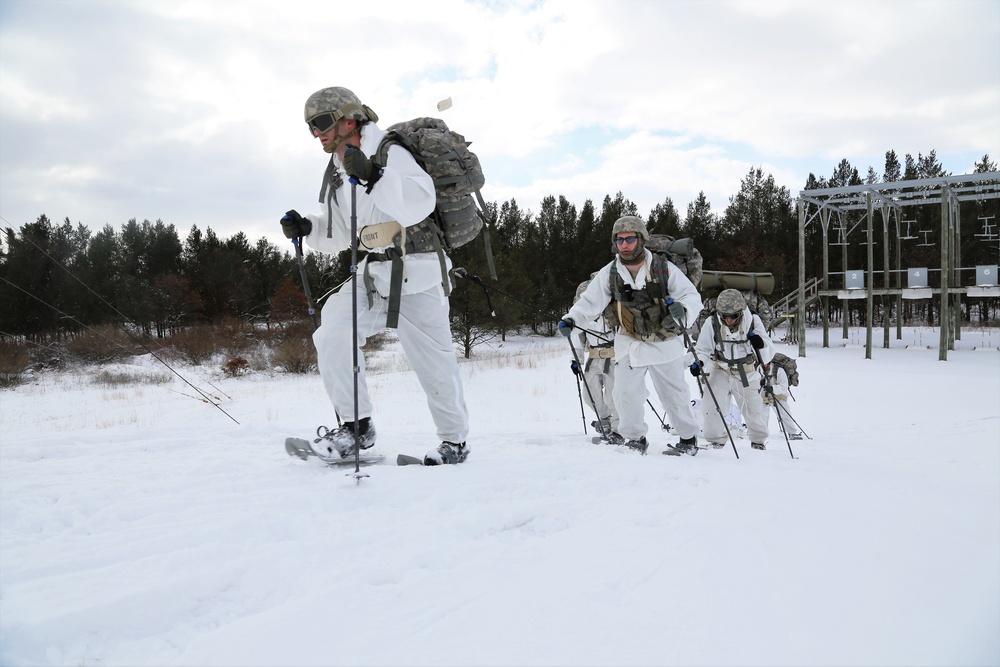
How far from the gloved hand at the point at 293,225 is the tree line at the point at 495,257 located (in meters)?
22.0

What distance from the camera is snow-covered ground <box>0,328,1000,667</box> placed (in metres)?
1.82

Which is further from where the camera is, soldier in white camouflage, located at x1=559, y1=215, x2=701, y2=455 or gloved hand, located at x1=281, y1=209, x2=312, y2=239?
soldier in white camouflage, located at x1=559, y1=215, x2=701, y2=455

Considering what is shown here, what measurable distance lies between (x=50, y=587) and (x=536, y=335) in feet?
111

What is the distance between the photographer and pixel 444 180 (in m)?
4.07

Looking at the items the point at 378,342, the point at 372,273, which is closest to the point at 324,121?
the point at 372,273

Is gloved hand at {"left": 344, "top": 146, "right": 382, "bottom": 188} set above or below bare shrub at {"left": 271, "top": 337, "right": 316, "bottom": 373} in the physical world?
above

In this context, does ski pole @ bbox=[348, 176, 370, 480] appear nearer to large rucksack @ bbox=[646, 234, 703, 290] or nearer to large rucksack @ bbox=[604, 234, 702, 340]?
large rucksack @ bbox=[604, 234, 702, 340]

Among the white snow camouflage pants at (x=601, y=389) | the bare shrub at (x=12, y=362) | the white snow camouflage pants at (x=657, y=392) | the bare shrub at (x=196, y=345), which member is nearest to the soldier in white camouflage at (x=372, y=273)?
the white snow camouflage pants at (x=657, y=392)

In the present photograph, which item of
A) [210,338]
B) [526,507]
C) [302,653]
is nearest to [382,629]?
[302,653]

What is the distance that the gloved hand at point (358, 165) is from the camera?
11.4 feet

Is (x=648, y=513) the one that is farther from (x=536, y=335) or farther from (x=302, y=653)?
(x=536, y=335)

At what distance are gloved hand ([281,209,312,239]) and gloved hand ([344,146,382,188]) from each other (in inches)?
27.8

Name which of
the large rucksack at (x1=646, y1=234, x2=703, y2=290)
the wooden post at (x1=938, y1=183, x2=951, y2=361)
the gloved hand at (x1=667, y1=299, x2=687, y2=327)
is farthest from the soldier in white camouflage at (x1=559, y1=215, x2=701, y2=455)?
the wooden post at (x1=938, y1=183, x2=951, y2=361)

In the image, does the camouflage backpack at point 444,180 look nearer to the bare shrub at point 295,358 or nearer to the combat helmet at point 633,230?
the combat helmet at point 633,230
